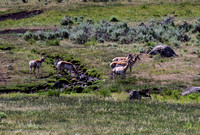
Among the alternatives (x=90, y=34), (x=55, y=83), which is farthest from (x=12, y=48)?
(x=55, y=83)

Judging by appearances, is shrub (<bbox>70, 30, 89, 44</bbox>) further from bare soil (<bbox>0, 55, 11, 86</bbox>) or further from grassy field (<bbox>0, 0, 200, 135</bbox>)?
bare soil (<bbox>0, 55, 11, 86</bbox>)

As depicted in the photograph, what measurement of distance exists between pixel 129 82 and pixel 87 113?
10814mm

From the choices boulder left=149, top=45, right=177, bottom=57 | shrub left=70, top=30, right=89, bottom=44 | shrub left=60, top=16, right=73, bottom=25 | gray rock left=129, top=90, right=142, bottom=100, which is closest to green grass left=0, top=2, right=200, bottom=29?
shrub left=60, top=16, right=73, bottom=25

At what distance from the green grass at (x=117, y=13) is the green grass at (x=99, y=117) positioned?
4396 centimetres

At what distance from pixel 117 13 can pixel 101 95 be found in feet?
152

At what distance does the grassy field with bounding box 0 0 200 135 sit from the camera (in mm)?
11922

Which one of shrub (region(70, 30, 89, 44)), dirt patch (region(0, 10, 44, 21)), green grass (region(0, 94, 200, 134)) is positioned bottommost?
dirt patch (region(0, 10, 44, 21))

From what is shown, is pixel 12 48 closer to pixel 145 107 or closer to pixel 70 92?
pixel 70 92

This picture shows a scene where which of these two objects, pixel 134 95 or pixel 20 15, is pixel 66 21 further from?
pixel 134 95

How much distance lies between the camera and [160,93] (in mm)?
21844

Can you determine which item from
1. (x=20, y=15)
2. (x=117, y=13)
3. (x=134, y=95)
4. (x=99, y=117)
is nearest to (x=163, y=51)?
(x=134, y=95)

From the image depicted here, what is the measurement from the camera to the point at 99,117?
44.3 ft

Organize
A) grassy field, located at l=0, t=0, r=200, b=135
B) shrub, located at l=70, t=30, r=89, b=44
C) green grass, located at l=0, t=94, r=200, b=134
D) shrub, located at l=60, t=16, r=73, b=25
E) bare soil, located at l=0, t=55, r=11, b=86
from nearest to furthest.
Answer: green grass, located at l=0, t=94, r=200, b=134
grassy field, located at l=0, t=0, r=200, b=135
bare soil, located at l=0, t=55, r=11, b=86
shrub, located at l=70, t=30, r=89, b=44
shrub, located at l=60, t=16, r=73, b=25

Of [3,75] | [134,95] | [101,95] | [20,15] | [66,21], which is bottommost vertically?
[20,15]
